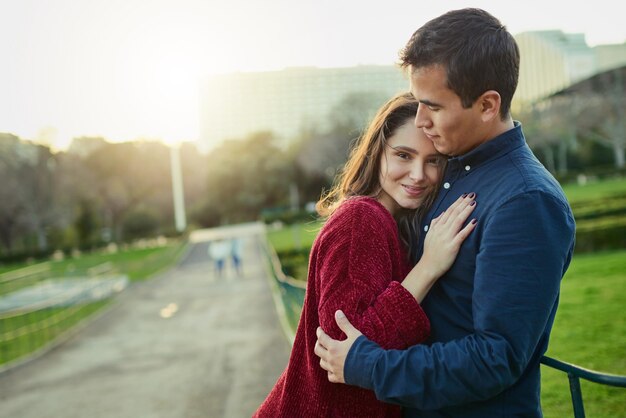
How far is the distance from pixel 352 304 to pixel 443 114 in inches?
22.4

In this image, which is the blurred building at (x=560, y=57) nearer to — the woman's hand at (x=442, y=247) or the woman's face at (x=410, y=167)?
the woman's face at (x=410, y=167)

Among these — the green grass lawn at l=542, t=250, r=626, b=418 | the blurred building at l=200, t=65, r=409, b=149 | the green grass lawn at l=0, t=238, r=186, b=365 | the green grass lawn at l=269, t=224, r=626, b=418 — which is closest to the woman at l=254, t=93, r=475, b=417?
the green grass lawn at l=269, t=224, r=626, b=418

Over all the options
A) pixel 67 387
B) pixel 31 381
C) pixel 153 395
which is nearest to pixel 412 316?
pixel 153 395

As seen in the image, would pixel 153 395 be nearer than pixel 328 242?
No

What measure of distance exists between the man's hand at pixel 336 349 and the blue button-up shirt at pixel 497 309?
1.0 inches

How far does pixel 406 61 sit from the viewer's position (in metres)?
1.76

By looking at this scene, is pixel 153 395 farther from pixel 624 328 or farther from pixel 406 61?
pixel 406 61

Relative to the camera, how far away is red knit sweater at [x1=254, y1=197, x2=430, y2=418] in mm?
1695

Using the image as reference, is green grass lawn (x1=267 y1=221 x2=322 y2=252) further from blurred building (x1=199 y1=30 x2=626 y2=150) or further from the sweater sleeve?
blurred building (x1=199 y1=30 x2=626 y2=150)

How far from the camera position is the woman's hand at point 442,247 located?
66.6 inches

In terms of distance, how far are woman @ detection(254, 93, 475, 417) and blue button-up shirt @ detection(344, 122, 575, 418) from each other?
2.8 inches

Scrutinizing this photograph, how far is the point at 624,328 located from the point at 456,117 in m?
5.42

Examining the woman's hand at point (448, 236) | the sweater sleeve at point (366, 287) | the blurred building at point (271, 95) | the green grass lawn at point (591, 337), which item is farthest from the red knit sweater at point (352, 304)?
the blurred building at point (271, 95)

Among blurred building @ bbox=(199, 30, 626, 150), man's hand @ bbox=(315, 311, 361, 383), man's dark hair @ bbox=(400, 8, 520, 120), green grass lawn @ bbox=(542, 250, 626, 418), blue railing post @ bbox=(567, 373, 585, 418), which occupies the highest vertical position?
man's dark hair @ bbox=(400, 8, 520, 120)
